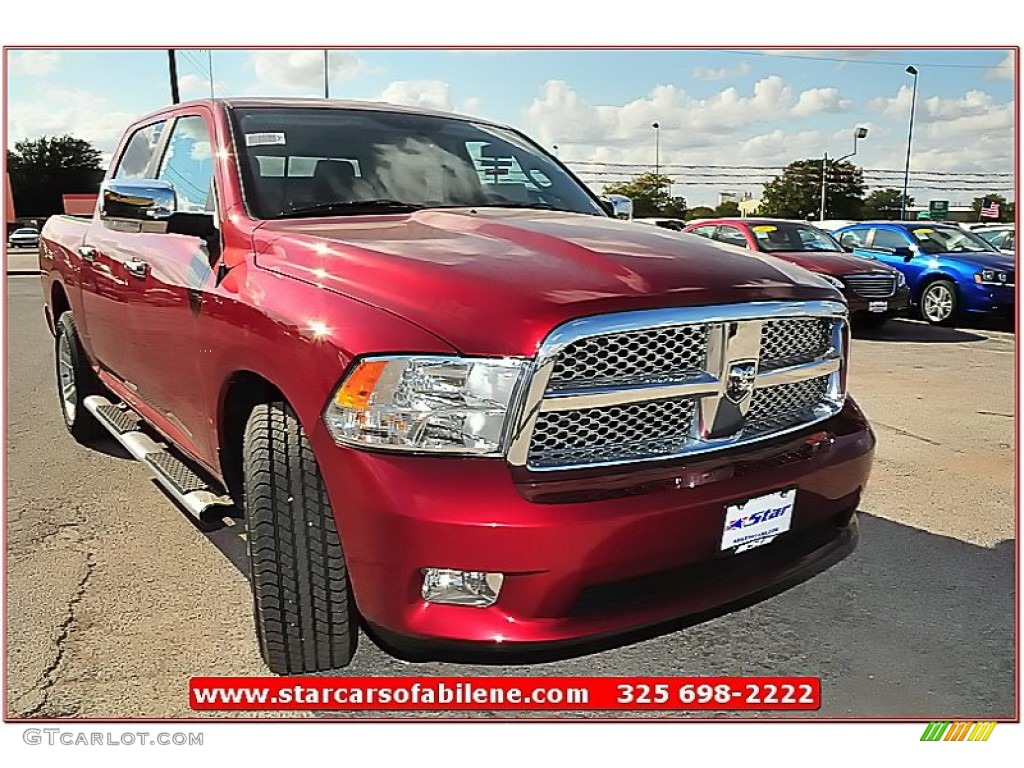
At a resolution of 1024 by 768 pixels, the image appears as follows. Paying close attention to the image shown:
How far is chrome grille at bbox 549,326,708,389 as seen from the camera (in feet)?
7.01

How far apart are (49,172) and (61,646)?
184 centimetres

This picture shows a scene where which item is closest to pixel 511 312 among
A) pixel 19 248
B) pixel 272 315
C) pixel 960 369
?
pixel 272 315

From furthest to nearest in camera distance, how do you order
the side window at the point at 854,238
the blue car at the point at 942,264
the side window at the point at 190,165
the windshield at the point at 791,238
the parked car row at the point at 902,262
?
the side window at the point at 854,238
the blue car at the point at 942,264
the parked car row at the point at 902,262
the windshield at the point at 791,238
the side window at the point at 190,165

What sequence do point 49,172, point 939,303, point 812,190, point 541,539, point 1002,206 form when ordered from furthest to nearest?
point 939,303 < point 812,190 < point 49,172 < point 1002,206 < point 541,539

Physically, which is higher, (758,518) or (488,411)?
(488,411)

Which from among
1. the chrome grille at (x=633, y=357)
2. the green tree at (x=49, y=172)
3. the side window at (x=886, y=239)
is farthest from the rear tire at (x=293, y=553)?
the side window at (x=886, y=239)

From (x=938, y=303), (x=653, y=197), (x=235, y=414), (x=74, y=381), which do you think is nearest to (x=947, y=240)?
(x=938, y=303)

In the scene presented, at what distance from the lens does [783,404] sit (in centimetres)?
260

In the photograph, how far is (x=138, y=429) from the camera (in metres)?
3.89

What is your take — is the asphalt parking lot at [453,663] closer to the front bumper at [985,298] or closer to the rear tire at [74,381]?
the rear tire at [74,381]

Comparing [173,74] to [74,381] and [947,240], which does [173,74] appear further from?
[947,240]

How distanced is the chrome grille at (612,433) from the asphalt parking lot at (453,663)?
48 cm

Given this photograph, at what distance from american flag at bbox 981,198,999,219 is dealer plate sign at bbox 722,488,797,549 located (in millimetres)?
1896
